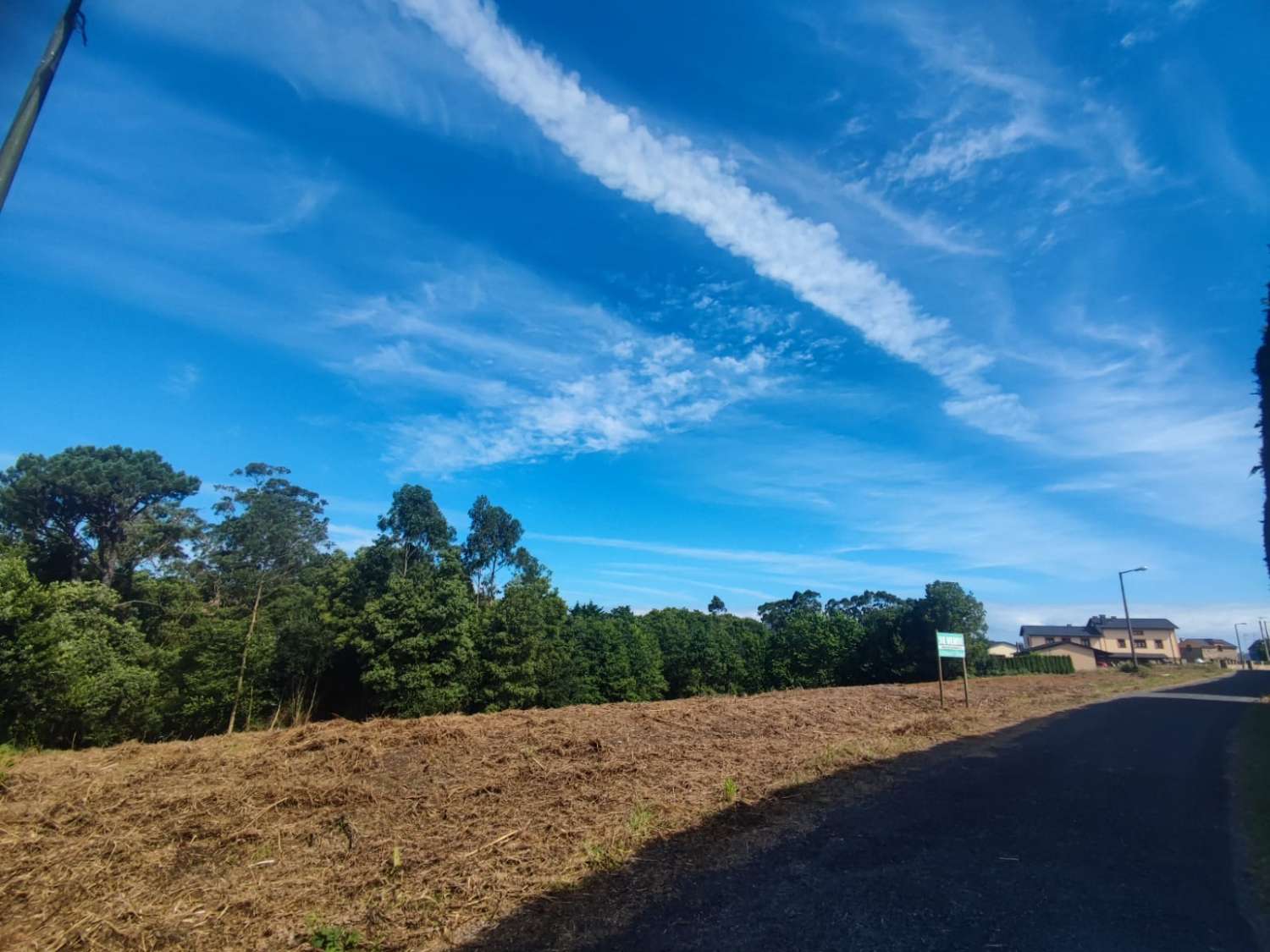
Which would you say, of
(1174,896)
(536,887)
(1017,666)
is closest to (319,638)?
(536,887)

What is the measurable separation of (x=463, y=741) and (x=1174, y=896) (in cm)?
971

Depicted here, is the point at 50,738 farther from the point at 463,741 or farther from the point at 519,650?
the point at 463,741

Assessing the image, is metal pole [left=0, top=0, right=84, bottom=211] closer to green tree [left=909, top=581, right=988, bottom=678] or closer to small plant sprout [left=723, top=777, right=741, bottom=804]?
small plant sprout [left=723, top=777, right=741, bottom=804]

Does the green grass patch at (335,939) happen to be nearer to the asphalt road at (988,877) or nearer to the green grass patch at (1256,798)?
the asphalt road at (988,877)

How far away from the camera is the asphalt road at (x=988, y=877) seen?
163 inches

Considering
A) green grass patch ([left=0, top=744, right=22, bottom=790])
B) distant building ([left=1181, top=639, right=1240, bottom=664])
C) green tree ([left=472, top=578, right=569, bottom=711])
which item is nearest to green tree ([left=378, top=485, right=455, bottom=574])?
green tree ([left=472, top=578, right=569, bottom=711])

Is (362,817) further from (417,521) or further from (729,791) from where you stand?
(417,521)

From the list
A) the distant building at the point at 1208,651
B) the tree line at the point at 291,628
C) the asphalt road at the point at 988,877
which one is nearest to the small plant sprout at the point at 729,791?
the asphalt road at the point at 988,877

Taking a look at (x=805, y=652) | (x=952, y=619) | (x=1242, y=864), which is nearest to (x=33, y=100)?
(x=1242, y=864)

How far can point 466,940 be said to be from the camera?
419cm

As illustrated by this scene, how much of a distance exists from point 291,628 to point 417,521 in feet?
43.2

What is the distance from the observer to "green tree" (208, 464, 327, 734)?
40062mm

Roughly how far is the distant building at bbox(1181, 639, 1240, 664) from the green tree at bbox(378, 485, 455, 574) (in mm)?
124008

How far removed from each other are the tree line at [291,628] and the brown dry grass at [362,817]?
10.8 m
